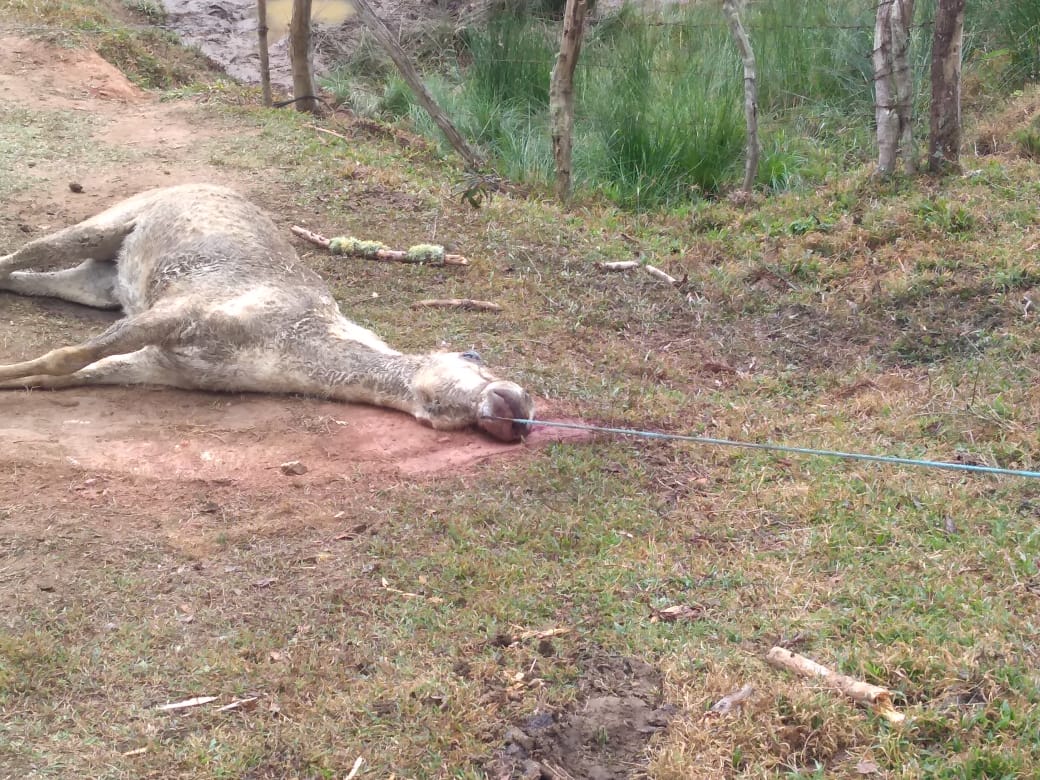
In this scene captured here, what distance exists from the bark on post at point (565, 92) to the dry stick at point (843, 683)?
6.25 m

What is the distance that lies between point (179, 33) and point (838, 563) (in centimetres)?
1336

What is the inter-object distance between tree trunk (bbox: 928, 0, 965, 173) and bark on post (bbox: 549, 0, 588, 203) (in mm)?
2807

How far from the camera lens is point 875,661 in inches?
121

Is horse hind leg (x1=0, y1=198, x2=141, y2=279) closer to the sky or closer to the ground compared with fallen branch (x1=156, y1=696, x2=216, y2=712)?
closer to the sky

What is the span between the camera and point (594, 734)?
292 centimetres

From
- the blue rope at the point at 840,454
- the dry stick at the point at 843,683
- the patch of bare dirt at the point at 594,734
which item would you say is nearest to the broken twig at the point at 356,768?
the patch of bare dirt at the point at 594,734

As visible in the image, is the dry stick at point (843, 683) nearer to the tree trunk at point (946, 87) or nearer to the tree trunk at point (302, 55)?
the tree trunk at point (946, 87)

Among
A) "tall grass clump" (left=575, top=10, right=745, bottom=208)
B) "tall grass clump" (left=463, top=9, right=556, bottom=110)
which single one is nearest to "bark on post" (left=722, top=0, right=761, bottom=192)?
"tall grass clump" (left=575, top=10, right=745, bottom=208)

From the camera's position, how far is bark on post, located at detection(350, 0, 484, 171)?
885 cm

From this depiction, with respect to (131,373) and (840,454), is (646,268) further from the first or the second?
(840,454)

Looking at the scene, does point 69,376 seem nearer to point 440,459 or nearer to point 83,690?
point 440,459

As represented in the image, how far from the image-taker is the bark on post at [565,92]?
8.32 metres

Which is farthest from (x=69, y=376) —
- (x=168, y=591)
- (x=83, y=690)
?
(x=83, y=690)

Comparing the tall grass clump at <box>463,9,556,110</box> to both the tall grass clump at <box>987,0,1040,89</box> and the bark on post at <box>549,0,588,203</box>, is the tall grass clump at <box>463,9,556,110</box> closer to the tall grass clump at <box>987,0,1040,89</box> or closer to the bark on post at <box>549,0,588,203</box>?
the bark on post at <box>549,0,588,203</box>
